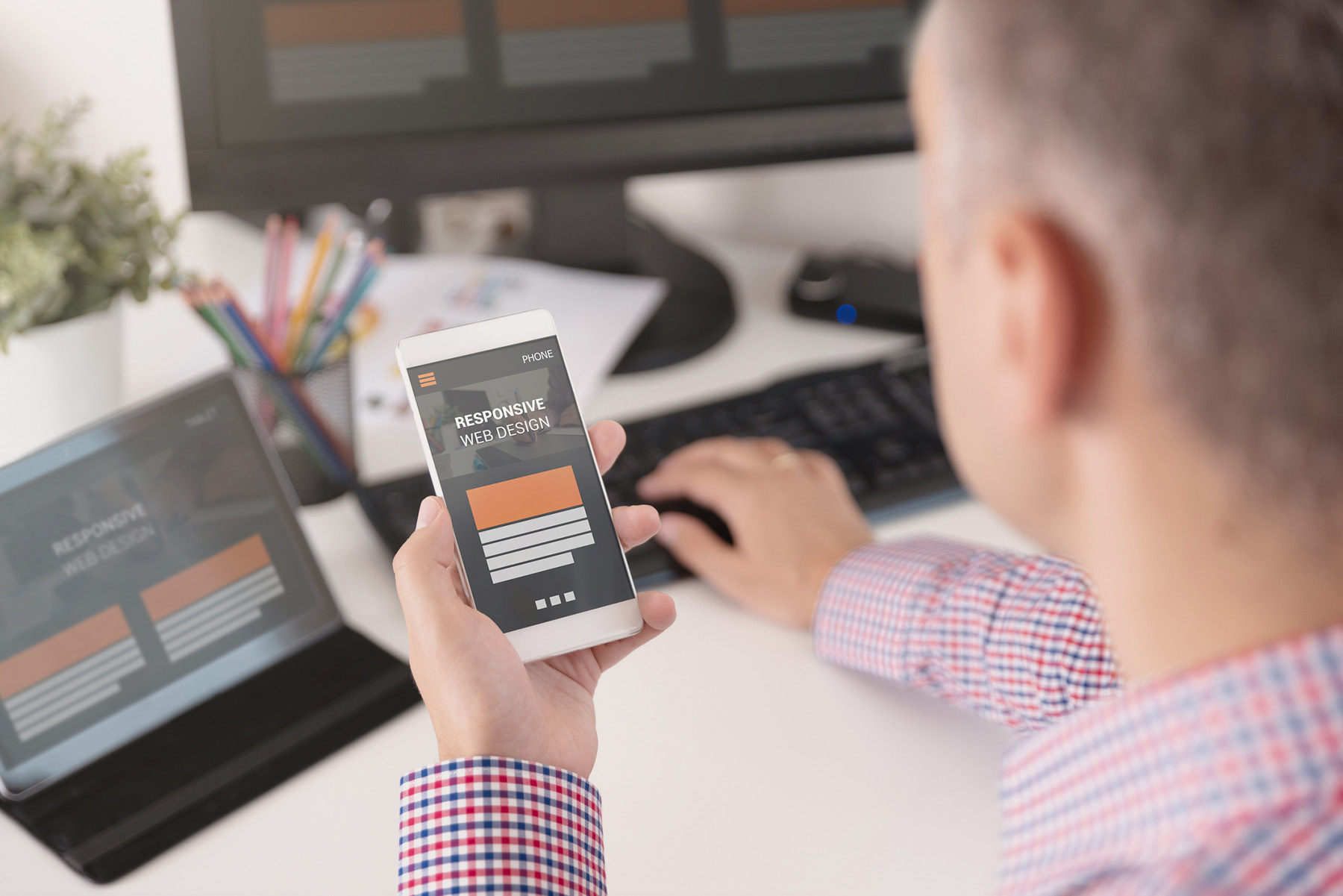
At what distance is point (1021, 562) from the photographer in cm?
60

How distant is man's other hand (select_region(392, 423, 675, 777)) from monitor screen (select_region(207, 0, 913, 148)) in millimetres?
394

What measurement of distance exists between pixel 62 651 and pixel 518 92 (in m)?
0.50

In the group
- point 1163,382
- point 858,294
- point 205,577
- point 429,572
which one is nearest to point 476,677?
point 429,572

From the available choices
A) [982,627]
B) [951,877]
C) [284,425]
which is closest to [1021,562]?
[982,627]

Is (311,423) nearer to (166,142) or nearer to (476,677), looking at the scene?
(476,677)

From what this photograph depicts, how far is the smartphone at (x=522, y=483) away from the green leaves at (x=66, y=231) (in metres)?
0.26

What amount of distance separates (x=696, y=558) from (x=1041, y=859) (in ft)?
1.02

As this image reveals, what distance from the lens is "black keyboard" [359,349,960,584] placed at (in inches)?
26.7

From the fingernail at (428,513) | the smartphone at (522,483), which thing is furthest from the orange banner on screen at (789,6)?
the fingernail at (428,513)

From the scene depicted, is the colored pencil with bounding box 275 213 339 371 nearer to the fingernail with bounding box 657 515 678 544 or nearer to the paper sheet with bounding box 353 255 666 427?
the paper sheet with bounding box 353 255 666 427

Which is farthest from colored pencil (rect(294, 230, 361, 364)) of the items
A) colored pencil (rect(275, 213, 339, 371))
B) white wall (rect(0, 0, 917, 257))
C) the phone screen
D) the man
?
the man

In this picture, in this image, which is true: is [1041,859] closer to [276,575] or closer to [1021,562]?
[1021,562]

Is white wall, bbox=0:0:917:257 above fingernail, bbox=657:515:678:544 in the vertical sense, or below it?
above

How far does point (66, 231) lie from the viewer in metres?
0.64
